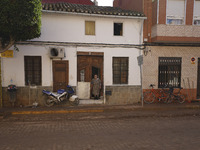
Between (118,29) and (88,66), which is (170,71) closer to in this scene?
(118,29)

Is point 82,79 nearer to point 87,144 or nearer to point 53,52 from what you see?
point 53,52

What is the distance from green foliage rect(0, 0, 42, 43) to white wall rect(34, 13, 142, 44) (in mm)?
2484

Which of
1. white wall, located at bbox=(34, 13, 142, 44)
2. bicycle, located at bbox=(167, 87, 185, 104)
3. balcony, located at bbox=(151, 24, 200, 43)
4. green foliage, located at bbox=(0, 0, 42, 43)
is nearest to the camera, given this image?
green foliage, located at bbox=(0, 0, 42, 43)

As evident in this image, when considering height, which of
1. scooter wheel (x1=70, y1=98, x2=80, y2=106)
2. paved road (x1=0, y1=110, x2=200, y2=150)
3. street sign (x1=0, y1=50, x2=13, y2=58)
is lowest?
paved road (x1=0, y1=110, x2=200, y2=150)

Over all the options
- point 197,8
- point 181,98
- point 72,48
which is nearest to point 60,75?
point 72,48

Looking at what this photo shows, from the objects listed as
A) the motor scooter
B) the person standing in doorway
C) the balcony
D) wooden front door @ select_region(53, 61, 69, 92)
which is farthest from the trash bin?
the balcony

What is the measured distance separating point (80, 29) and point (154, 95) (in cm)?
636

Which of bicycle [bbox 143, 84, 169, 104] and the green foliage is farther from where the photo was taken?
bicycle [bbox 143, 84, 169, 104]

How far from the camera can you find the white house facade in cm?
970

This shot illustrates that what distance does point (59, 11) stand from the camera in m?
9.49

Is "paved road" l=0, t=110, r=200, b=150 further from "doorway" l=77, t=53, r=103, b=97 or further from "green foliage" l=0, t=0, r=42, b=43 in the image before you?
"green foliage" l=0, t=0, r=42, b=43

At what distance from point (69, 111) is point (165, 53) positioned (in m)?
7.28

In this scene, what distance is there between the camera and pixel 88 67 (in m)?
10.7

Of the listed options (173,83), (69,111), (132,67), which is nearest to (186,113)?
(173,83)
